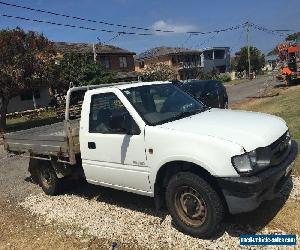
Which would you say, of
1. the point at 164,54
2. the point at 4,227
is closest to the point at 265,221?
the point at 4,227

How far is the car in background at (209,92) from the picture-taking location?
1652 centimetres

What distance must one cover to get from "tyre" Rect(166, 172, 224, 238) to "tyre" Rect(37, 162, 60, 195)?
3.35 metres

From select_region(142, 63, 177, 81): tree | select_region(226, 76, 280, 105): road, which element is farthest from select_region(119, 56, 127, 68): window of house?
select_region(226, 76, 280, 105): road

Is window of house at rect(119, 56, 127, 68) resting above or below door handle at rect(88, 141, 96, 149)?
above

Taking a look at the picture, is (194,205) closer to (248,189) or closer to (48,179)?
(248,189)

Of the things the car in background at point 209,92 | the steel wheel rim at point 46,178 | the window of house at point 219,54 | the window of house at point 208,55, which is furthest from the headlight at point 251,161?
the window of house at point 219,54

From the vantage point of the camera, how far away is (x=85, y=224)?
21.4ft

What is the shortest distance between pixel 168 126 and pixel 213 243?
1.72m

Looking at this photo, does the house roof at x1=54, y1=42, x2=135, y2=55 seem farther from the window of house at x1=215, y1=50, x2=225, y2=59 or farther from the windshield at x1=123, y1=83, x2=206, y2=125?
the windshield at x1=123, y1=83, x2=206, y2=125

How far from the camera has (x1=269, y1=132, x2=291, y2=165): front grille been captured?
516cm

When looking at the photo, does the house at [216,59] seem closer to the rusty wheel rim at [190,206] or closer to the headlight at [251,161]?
the rusty wheel rim at [190,206]

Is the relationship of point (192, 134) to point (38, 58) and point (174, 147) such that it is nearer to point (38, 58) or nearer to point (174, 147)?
point (174, 147)

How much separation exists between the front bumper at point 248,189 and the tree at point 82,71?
29790mm

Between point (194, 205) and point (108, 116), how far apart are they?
2117 millimetres
